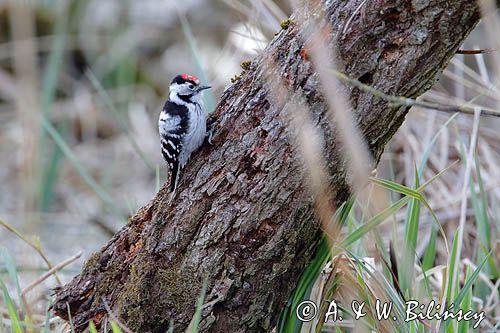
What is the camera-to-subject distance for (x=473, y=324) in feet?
7.78

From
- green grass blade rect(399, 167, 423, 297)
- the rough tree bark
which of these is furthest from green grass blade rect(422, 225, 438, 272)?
the rough tree bark

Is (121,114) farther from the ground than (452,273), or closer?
farther from the ground

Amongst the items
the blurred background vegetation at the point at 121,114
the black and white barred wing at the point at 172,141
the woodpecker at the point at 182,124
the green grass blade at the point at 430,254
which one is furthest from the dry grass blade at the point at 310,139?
the blurred background vegetation at the point at 121,114

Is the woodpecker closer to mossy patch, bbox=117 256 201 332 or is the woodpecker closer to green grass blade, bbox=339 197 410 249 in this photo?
mossy patch, bbox=117 256 201 332

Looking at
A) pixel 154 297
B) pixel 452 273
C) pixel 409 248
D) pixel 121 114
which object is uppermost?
pixel 121 114

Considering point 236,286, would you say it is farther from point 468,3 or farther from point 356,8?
point 468,3

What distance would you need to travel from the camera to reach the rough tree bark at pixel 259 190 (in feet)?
5.96

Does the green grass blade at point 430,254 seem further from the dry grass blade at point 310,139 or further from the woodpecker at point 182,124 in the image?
the woodpecker at point 182,124

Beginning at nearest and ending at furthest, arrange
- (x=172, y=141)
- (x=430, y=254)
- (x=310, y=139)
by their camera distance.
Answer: (x=310, y=139) < (x=172, y=141) < (x=430, y=254)

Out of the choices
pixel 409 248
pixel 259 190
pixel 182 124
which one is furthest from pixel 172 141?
pixel 409 248

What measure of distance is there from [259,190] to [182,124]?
1.88 ft

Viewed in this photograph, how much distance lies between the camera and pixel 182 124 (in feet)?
8.01

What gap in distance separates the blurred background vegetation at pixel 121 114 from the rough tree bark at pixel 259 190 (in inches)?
32.5

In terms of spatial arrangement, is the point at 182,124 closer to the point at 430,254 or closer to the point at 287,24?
the point at 287,24
